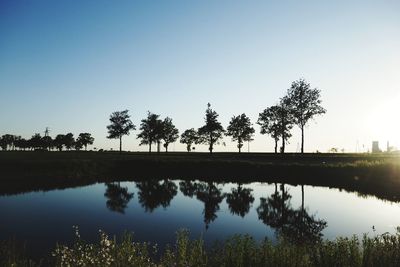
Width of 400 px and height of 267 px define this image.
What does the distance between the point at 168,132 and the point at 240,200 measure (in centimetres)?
9068

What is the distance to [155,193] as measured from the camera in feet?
142

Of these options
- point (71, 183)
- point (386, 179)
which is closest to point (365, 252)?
point (386, 179)

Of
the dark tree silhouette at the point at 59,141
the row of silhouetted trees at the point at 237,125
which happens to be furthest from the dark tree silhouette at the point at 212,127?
the dark tree silhouette at the point at 59,141

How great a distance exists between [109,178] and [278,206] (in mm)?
31287

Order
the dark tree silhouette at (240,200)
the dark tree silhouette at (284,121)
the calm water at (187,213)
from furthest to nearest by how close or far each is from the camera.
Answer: the dark tree silhouette at (284,121) → the dark tree silhouette at (240,200) → the calm water at (187,213)

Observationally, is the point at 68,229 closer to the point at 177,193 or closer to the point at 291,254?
the point at 291,254

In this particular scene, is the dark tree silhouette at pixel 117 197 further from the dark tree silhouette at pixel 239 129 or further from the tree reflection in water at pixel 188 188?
the dark tree silhouette at pixel 239 129

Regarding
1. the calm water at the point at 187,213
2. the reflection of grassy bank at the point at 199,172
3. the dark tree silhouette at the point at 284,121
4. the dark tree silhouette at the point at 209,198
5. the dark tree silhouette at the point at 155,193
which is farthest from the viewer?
the dark tree silhouette at the point at 284,121

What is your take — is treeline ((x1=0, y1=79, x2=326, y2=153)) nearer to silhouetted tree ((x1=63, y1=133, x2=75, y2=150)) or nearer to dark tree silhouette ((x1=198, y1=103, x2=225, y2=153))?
dark tree silhouette ((x1=198, y1=103, x2=225, y2=153))

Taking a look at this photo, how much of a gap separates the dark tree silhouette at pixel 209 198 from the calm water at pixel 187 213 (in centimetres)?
8

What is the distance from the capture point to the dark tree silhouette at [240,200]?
32.7m

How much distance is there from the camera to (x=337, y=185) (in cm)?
4894

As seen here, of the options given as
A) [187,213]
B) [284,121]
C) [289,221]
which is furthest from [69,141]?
[289,221]

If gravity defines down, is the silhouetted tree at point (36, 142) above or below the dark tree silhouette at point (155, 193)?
above
